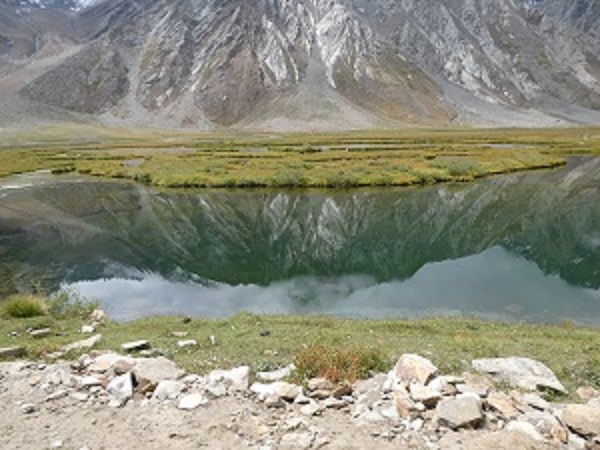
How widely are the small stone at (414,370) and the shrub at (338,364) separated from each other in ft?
3.71

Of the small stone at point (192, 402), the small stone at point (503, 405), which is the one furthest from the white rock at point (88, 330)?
the small stone at point (503, 405)

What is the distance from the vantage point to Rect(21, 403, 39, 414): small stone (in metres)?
12.5

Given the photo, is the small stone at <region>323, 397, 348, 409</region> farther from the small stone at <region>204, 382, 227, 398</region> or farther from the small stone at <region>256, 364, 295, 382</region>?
the small stone at <region>204, 382, 227, 398</region>

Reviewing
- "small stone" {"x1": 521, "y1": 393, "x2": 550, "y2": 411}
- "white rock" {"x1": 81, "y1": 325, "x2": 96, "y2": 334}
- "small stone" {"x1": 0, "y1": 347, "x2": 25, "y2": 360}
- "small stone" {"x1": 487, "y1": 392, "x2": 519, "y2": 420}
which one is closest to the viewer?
"small stone" {"x1": 487, "y1": 392, "x2": 519, "y2": 420}

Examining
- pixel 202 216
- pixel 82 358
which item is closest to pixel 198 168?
pixel 202 216

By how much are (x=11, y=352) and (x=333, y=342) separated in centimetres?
913

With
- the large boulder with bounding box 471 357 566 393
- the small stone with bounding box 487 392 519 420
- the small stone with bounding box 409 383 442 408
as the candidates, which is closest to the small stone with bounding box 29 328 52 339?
the small stone with bounding box 409 383 442 408

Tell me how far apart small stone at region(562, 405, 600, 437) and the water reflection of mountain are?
2342cm

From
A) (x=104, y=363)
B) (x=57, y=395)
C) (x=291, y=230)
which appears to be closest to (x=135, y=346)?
(x=104, y=363)

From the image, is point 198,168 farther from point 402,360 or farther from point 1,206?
point 402,360

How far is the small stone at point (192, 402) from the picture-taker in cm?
1249

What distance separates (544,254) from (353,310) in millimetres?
18484

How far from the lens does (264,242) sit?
148ft

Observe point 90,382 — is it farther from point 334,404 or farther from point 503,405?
point 503,405
